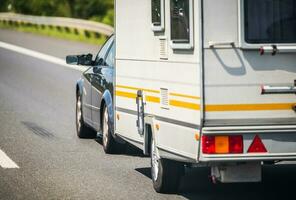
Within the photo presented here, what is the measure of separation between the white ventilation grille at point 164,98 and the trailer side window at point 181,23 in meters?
0.55

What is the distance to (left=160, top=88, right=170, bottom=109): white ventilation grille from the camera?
30.5 feet

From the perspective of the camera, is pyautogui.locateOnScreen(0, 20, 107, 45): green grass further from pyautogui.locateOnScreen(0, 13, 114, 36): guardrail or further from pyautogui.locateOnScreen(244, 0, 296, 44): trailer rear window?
pyautogui.locateOnScreen(244, 0, 296, 44): trailer rear window

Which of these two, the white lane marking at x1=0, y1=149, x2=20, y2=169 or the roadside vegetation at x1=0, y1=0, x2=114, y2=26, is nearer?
the white lane marking at x1=0, y1=149, x2=20, y2=169

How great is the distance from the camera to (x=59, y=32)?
4066 centimetres

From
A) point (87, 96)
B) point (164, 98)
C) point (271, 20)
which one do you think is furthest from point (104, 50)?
point (271, 20)

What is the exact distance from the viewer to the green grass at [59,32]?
112ft

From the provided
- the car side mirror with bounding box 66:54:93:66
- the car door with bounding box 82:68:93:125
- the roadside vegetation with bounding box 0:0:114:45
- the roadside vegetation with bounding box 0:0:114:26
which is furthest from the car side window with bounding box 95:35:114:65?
the roadside vegetation with bounding box 0:0:114:26

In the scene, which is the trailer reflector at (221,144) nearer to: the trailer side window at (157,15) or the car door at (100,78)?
the trailer side window at (157,15)

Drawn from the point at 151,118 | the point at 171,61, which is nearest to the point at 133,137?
the point at 151,118

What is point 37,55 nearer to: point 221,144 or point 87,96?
point 87,96

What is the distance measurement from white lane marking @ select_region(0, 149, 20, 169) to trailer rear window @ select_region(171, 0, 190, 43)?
3521 mm

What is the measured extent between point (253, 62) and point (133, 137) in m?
2.65

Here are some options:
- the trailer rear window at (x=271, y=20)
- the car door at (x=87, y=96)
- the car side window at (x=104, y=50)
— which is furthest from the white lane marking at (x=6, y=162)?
the trailer rear window at (x=271, y=20)

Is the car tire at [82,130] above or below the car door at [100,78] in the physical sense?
below
